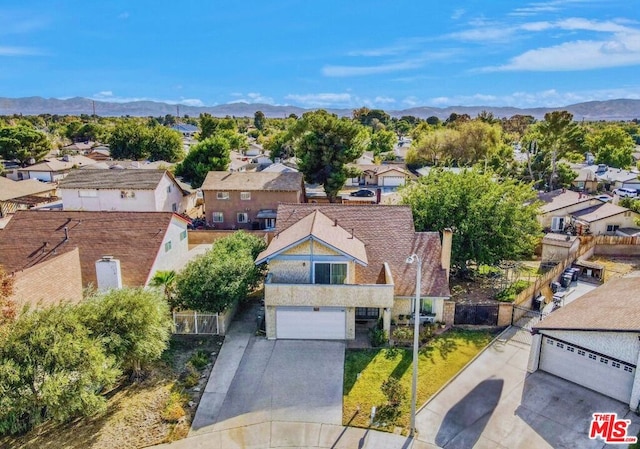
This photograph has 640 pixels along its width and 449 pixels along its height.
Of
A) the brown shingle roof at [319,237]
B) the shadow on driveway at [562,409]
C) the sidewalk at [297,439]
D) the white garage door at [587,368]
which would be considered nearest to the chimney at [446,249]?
the brown shingle roof at [319,237]

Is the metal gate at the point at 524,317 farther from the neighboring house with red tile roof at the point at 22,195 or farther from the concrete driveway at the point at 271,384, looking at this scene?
the neighboring house with red tile roof at the point at 22,195

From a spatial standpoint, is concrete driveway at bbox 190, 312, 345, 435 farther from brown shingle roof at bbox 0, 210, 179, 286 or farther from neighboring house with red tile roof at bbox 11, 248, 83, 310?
brown shingle roof at bbox 0, 210, 179, 286

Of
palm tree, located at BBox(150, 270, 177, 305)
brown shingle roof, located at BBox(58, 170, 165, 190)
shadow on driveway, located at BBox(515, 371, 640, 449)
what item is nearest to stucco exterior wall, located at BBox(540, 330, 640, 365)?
shadow on driveway, located at BBox(515, 371, 640, 449)

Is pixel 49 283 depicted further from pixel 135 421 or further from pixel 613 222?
pixel 613 222

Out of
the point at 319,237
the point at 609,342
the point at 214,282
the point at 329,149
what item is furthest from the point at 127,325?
the point at 329,149

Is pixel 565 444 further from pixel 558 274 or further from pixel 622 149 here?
pixel 622 149

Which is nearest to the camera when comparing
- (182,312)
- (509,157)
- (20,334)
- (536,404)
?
(20,334)

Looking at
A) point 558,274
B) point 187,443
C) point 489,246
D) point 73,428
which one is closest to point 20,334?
point 73,428
